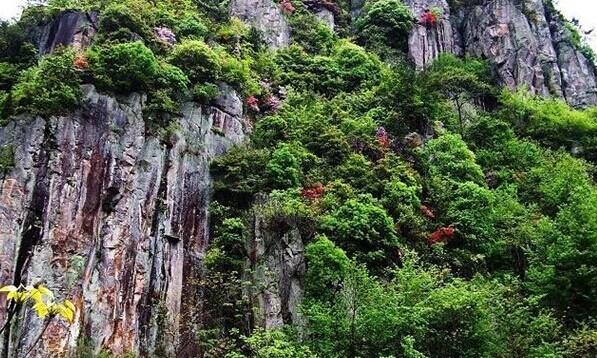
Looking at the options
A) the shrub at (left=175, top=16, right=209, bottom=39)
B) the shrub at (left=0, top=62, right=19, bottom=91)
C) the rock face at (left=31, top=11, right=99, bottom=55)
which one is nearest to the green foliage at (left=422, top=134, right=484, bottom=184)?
the shrub at (left=175, top=16, right=209, bottom=39)

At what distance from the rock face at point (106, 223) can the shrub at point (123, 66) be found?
0.50 m

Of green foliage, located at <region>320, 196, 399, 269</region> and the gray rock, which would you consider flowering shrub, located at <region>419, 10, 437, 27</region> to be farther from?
green foliage, located at <region>320, 196, 399, 269</region>

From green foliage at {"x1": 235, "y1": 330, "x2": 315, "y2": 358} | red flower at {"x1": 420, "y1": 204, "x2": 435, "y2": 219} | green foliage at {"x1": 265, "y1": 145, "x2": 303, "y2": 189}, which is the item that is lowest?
green foliage at {"x1": 235, "y1": 330, "x2": 315, "y2": 358}

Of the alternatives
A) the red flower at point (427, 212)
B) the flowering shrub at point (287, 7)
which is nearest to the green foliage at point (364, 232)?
the red flower at point (427, 212)

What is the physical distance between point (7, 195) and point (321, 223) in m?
9.99

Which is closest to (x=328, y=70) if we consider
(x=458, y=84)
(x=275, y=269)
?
(x=458, y=84)

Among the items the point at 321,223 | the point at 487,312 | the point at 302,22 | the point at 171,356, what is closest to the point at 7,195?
the point at 171,356

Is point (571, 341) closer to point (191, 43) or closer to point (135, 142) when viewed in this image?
point (135, 142)

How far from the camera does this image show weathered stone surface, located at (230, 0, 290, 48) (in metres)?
36.3

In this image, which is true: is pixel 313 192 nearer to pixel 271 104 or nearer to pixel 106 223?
pixel 271 104

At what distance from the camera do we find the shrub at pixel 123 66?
21359 millimetres

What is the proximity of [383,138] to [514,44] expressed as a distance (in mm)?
17597

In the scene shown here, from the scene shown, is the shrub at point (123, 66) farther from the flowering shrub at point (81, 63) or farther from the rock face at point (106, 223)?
the rock face at point (106, 223)

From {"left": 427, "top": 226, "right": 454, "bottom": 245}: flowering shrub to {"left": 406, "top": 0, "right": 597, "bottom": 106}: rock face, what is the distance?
1783 centimetres
